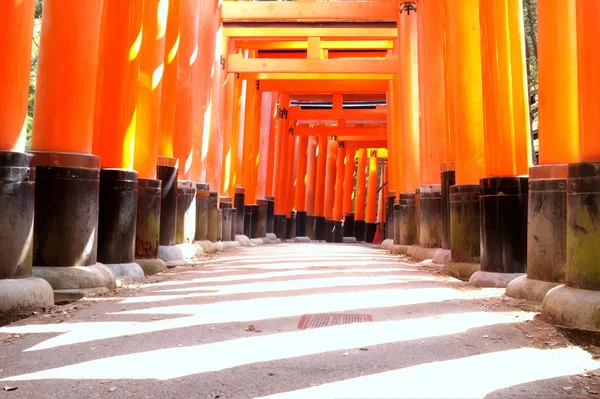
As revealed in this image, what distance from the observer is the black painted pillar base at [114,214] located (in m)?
7.77

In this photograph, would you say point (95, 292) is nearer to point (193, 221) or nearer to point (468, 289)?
point (468, 289)

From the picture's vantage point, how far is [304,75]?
21500mm

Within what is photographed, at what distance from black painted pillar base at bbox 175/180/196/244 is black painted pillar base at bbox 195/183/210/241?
5.08ft

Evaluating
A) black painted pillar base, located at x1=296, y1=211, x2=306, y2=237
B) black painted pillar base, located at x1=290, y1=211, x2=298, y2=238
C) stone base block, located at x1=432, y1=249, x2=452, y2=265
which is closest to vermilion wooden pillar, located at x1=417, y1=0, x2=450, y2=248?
stone base block, located at x1=432, y1=249, x2=452, y2=265

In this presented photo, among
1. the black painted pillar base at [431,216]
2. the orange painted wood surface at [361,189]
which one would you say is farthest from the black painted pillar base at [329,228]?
the black painted pillar base at [431,216]

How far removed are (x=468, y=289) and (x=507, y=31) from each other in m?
2.98

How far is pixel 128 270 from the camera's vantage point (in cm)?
788

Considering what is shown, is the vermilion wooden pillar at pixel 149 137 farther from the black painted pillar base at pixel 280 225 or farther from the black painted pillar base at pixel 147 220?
the black painted pillar base at pixel 280 225

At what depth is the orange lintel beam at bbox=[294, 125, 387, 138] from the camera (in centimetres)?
3178

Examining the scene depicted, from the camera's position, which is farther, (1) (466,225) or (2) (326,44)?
(2) (326,44)

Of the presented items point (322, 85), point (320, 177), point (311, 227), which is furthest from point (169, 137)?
point (320, 177)

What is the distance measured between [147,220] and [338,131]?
2331cm

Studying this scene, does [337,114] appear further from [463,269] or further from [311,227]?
[463,269]

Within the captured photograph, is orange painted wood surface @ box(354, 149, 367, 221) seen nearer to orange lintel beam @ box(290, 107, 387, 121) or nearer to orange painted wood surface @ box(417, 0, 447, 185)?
orange lintel beam @ box(290, 107, 387, 121)
